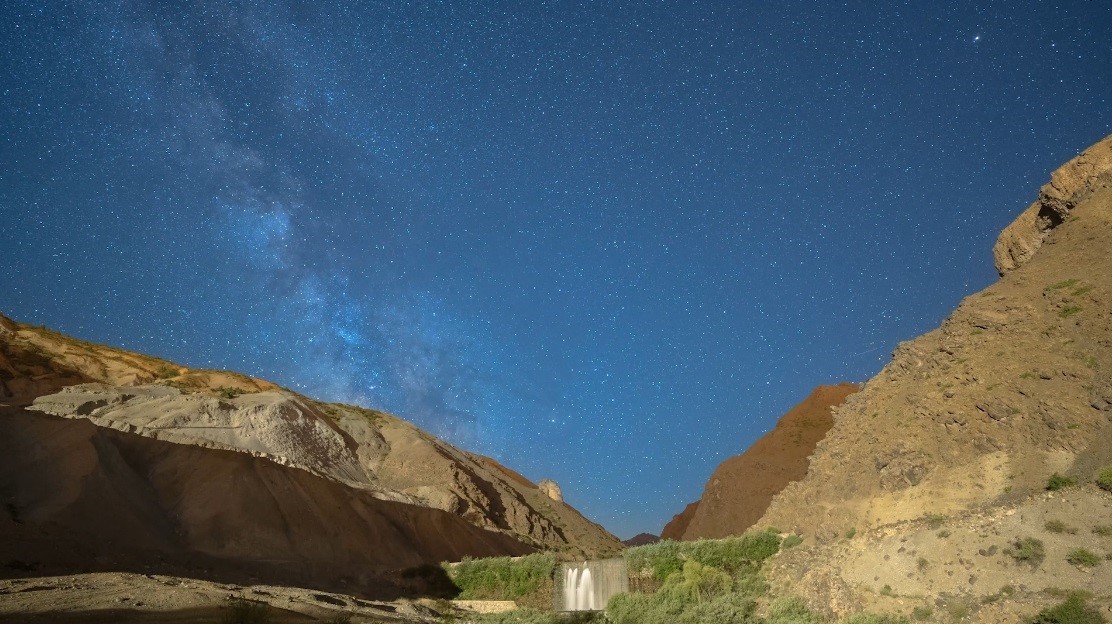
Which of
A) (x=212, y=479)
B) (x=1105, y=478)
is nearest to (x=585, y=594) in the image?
(x=1105, y=478)

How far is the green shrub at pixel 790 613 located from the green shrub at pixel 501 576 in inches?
688

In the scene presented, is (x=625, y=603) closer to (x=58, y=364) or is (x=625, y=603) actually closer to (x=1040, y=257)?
(x=1040, y=257)

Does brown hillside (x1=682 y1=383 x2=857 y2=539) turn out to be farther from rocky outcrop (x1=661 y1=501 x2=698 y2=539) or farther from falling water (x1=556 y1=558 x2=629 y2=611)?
rocky outcrop (x1=661 y1=501 x2=698 y2=539)

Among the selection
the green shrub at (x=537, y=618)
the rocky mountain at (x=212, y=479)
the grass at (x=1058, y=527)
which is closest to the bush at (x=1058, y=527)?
the grass at (x=1058, y=527)

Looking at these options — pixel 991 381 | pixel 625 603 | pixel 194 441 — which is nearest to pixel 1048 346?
pixel 991 381

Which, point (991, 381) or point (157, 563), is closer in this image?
point (991, 381)

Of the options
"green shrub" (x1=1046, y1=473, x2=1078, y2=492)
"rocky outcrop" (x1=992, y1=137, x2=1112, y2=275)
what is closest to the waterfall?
"green shrub" (x1=1046, y1=473, x2=1078, y2=492)

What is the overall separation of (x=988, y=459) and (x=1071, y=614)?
16.8 feet

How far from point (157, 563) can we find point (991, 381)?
3353 cm

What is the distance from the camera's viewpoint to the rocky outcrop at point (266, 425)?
139ft

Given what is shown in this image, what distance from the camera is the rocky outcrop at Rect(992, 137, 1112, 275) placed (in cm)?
2111

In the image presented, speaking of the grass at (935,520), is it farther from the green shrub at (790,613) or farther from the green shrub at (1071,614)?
the green shrub at (790,613)

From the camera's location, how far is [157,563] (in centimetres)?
2791

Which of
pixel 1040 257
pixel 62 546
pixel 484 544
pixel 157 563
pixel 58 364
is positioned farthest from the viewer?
pixel 484 544
